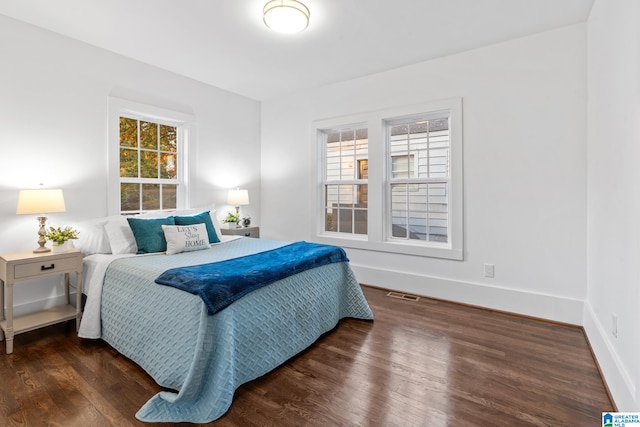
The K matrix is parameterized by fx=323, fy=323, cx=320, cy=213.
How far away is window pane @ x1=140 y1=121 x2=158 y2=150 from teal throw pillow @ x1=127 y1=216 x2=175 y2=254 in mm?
1247

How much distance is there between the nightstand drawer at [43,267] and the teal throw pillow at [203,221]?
0.90 meters

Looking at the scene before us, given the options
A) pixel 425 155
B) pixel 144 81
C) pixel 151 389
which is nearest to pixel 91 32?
pixel 144 81

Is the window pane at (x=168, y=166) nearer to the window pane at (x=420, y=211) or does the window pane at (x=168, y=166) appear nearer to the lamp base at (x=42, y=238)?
the lamp base at (x=42, y=238)

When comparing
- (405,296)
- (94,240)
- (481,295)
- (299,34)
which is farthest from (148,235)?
(481,295)

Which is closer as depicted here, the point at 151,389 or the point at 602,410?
the point at 602,410

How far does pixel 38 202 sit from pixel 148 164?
1.35 m

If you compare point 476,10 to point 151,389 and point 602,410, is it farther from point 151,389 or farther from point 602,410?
point 151,389

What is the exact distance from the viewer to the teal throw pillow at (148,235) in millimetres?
2881

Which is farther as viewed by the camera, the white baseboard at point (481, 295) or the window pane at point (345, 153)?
the window pane at point (345, 153)

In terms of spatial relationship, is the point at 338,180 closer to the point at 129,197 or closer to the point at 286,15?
the point at 286,15

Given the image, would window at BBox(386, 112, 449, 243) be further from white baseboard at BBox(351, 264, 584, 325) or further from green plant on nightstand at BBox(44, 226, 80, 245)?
green plant on nightstand at BBox(44, 226, 80, 245)

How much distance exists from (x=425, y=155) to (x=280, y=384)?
290cm

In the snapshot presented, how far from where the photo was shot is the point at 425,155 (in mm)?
3783

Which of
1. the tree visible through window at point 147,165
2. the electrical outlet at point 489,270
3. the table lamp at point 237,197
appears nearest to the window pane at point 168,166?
the tree visible through window at point 147,165
